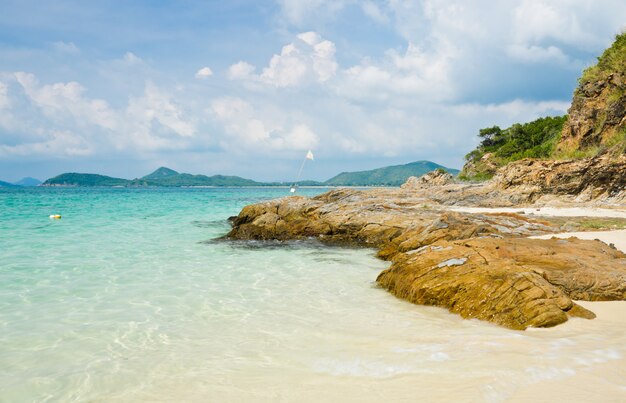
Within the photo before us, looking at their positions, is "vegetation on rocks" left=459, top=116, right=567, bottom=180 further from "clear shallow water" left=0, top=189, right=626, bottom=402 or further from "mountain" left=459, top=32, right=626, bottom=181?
"clear shallow water" left=0, top=189, right=626, bottom=402

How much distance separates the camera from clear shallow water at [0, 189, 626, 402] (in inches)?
203

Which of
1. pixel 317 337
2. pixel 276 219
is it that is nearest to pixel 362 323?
pixel 317 337

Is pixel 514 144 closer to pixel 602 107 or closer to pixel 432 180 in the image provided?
pixel 432 180

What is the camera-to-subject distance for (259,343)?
22.5 feet

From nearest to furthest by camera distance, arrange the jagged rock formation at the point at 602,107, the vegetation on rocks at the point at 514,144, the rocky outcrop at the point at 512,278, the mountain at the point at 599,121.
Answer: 1. the rocky outcrop at the point at 512,278
2. the mountain at the point at 599,121
3. the jagged rock formation at the point at 602,107
4. the vegetation on rocks at the point at 514,144

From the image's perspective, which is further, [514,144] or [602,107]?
[514,144]

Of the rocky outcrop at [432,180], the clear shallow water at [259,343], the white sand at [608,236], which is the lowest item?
the clear shallow water at [259,343]

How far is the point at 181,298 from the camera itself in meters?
9.88

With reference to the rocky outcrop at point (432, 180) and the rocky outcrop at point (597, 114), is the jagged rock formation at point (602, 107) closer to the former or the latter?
the rocky outcrop at point (597, 114)

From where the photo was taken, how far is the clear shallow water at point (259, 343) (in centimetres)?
517

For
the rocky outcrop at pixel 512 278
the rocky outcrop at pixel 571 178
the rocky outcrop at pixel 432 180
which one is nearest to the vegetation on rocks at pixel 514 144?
the rocky outcrop at pixel 432 180

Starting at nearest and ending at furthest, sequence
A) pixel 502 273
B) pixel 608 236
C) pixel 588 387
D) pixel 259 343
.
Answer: pixel 588 387, pixel 259 343, pixel 502 273, pixel 608 236

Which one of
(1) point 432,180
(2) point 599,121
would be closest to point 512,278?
(2) point 599,121

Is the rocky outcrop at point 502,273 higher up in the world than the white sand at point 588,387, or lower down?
higher up
